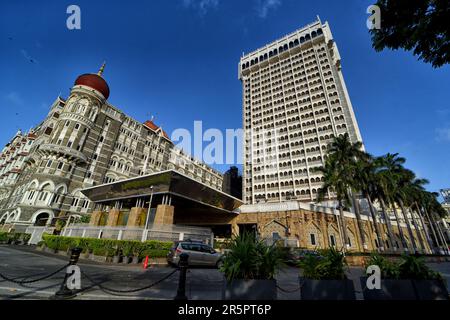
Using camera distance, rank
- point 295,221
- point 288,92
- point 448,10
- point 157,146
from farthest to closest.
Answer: point 288,92
point 157,146
point 295,221
point 448,10

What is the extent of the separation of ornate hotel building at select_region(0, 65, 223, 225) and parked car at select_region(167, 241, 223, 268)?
108 feet

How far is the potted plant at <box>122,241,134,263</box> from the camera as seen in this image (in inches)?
572

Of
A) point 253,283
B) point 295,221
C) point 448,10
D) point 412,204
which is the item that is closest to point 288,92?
point 412,204

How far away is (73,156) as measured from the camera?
122 ft

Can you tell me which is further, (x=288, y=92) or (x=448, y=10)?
(x=288, y=92)

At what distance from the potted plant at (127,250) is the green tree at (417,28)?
18142 mm

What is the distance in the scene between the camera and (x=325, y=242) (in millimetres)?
27953

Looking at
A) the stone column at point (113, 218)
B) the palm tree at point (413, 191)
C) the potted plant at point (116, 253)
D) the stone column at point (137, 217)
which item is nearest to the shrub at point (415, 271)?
the potted plant at point (116, 253)

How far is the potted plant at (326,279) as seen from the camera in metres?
4.55

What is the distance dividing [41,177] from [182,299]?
4183cm

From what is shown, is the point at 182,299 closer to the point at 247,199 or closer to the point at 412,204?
the point at 412,204

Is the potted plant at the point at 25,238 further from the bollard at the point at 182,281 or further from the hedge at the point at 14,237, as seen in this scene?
the bollard at the point at 182,281

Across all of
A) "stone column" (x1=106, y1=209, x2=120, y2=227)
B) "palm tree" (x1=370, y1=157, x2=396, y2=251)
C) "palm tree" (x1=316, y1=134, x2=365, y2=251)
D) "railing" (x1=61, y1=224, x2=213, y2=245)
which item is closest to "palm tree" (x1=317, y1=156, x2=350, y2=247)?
Result: "palm tree" (x1=316, y1=134, x2=365, y2=251)
